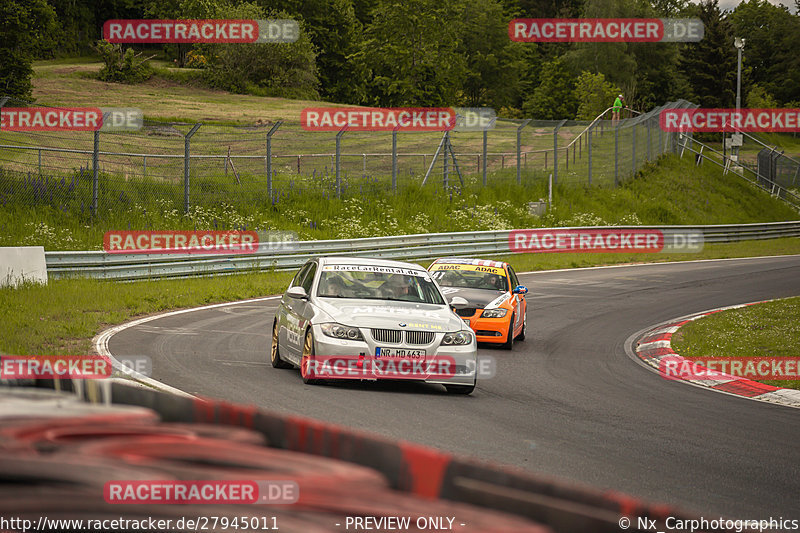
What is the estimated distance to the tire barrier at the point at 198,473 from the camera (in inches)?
97.2

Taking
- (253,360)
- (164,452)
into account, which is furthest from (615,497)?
(253,360)

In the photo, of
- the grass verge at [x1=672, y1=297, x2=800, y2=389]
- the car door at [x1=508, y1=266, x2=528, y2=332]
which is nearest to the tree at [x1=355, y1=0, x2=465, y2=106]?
the grass verge at [x1=672, y1=297, x2=800, y2=389]

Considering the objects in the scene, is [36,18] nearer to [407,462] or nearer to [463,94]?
[407,462]

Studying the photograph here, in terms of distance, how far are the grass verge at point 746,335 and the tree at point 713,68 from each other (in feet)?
303

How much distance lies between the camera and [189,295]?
772 inches

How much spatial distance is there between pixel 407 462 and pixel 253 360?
397 inches

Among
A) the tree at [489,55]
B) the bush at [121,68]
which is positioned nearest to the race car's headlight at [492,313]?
the bush at [121,68]

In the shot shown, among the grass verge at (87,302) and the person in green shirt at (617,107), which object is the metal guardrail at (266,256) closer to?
the grass verge at (87,302)

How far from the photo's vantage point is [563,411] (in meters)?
9.73

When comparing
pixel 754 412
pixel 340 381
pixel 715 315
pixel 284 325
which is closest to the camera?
pixel 754 412

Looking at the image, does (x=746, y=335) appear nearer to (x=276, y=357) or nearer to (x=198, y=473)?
(x=276, y=357)

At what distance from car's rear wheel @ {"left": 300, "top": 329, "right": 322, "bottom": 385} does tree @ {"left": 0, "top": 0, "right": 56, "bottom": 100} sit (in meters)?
35.9

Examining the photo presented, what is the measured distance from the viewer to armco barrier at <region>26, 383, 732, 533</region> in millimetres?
2299

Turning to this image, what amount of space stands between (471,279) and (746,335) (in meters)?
4.69
